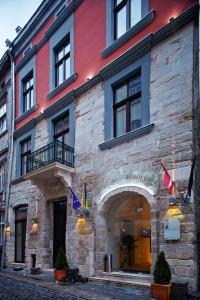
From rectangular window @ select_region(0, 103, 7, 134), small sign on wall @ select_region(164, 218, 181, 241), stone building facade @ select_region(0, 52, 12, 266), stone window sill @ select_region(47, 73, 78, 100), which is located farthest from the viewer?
rectangular window @ select_region(0, 103, 7, 134)

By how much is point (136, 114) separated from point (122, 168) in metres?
1.68

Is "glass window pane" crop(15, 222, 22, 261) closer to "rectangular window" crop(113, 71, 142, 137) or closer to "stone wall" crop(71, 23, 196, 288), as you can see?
"stone wall" crop(71, 23, 196, 288)

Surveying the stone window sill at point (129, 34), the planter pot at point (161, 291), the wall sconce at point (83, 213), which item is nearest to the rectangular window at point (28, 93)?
the stone window sill at point (129, 34)

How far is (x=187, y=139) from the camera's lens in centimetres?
843

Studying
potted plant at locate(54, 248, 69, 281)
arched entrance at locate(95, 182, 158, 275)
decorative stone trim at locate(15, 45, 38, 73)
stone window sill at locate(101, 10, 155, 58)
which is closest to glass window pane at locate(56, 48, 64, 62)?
decorative stone trim at locate(15, 45, 38, 73)

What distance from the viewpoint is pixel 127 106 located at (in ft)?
34.9

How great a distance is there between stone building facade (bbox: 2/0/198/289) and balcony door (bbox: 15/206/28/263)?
0.71 meters

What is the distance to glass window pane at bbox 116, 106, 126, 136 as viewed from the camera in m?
10.7

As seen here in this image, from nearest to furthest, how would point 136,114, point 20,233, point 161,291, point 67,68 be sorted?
1. point 161,291
2. point 136,114
3. point 67,68
4. point 20,233

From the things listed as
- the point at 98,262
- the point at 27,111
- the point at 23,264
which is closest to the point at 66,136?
the point at 27,111

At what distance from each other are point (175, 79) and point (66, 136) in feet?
18.2

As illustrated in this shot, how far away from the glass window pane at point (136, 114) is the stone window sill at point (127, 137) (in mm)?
410

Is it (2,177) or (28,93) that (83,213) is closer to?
(28,93)

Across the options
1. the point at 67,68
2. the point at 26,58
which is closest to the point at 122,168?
the point at 67,68
